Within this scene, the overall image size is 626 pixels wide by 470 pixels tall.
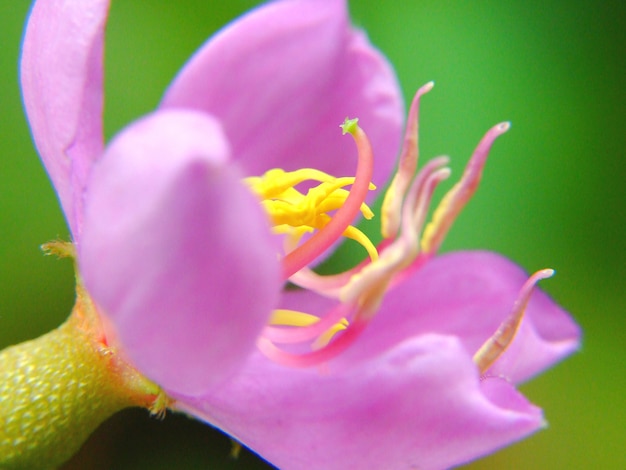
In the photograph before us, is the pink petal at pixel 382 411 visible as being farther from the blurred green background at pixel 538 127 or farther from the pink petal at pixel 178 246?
the blurred green background at pixel 538 127

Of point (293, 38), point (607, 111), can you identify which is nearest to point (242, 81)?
point (293, 38)

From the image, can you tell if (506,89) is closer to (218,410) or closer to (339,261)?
(339,261)

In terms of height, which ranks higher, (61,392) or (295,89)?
(295,89)

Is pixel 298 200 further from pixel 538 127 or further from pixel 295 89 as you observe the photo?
pixel 538 127

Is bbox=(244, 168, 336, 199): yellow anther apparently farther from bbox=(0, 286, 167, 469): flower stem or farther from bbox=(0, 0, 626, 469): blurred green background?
bbox=(0, 0, 626, 469): blurred green background

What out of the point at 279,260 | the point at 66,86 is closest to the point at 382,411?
the point at 279,260

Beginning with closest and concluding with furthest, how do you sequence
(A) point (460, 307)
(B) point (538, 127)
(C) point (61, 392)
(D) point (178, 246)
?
(D) point (178, 246) → (C) point (61, 392) → (A) point (460, 307) → (B) point (538, 127)
